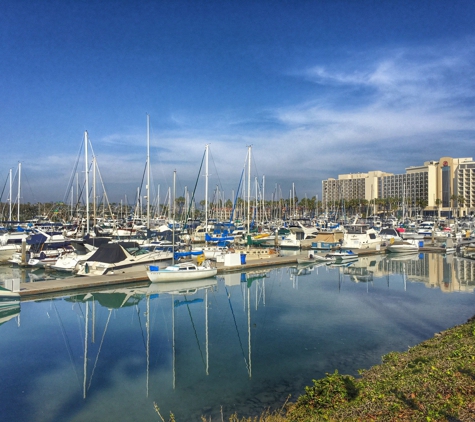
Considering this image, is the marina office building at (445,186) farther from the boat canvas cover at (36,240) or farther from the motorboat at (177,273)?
the motorboat at (177,273)

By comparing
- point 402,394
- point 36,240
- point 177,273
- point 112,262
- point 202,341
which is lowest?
point 202,341

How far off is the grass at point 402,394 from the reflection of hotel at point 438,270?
21.3 metres

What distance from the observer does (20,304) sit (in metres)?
26.4

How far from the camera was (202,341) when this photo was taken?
66.4 feet

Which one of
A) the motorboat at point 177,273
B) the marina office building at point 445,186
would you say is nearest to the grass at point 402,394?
the motorboat at point 177,273

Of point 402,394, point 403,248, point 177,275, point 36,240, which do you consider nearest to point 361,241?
point 403,248

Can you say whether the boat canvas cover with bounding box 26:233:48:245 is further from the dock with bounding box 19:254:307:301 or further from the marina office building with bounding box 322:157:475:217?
the marina office building with bounding box 322:157:475:217

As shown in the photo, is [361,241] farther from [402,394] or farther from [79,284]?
[402,394]

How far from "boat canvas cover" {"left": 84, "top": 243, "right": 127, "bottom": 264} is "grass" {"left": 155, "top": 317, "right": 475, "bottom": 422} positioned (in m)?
24.5

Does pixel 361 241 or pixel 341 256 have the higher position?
pixel 361 241

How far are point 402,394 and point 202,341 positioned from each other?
11.3 m

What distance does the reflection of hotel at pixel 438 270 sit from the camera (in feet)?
115

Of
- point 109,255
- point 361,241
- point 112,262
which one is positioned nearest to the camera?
point 112,262

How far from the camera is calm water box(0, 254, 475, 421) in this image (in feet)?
45.8
